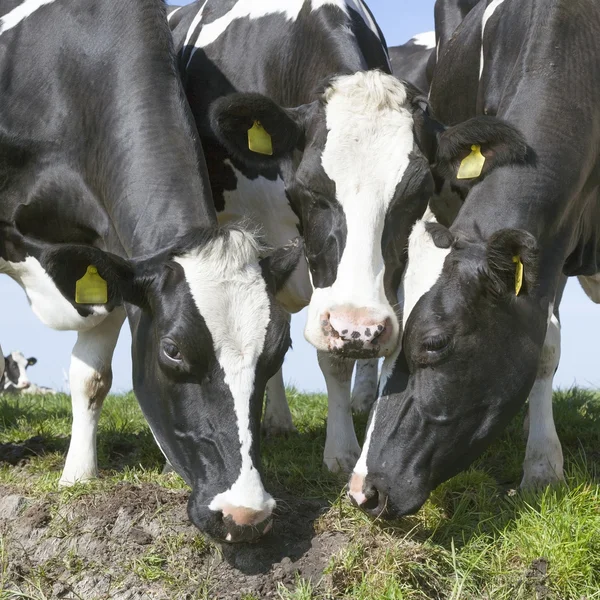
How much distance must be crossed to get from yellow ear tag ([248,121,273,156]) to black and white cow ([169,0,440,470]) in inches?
1.8

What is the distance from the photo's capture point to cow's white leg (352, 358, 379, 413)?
8.96 metres

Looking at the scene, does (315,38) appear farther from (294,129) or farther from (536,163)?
(536,163)

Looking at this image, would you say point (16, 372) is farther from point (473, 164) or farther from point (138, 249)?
point (473, 164)

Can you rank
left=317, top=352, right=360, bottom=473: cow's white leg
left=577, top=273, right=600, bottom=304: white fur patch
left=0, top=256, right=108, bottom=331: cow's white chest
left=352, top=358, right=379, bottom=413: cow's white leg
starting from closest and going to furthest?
left=317, top=352, right=360, bottom=473: cow's white leg, left=0, top=256, right=108, bottom=331: cow's white chest, left=577, top=273, right=600, bottom=304: white fur patch, left=352, top=358, right=379, bottom=413: cow's white leg

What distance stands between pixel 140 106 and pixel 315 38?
5.66ft

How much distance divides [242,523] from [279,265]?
1.37 metres

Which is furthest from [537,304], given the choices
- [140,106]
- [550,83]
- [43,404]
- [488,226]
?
[43,404]

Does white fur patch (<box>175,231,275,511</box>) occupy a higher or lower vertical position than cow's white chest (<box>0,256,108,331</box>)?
higher

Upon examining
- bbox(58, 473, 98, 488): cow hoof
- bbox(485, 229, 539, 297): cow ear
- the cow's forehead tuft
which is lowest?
bbox(58, 473, 98, 488): cow hoof

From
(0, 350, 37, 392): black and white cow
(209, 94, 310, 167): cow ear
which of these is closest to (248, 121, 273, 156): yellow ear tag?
(209, 94, 310, 167): cow ear

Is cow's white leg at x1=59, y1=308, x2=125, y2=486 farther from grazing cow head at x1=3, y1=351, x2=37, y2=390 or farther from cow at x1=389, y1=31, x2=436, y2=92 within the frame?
grazing cow head at x1=3, y1=351, x2=37, y2=390

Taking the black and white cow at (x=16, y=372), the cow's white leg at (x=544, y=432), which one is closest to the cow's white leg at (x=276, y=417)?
the cow's white leg at (x=544, y=432)

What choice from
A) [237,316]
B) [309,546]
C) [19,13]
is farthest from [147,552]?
[19,13]

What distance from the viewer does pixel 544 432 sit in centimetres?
646
